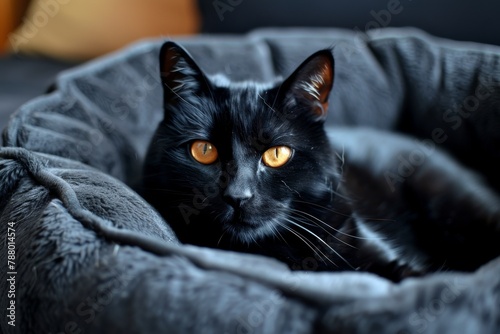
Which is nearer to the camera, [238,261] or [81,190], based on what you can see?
[238,261]

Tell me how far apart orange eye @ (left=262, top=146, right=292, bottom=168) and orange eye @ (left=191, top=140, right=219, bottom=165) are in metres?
0.08

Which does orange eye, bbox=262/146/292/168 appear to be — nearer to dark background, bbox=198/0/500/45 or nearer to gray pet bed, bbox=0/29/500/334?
gray pet bed, bbox=0/29/500/334

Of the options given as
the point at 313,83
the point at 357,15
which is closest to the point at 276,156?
the point at 313,83

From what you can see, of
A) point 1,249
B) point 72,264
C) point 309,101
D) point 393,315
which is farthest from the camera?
point 309,101

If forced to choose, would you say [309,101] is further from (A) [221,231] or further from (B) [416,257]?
(B) [416,257]

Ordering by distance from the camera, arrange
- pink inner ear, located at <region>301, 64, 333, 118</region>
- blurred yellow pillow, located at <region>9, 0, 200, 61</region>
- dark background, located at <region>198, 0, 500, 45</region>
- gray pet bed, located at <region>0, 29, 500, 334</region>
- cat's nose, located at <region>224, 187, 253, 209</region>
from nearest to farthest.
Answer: gray pet bed, located at <region>0, 29, 500, 334</region> → cat's nose, located at <region>224, 187, 253, 209</region> → pink inner ear, located at <region>301, 64, 333, 118</region> → dark background, located at <region>198, 0, 500, 45</region> → blurred yellow pillow, located at <region>9, 0, 200, 61</region>

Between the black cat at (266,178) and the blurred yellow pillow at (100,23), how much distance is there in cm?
111

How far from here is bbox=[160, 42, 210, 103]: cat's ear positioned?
3.01ft

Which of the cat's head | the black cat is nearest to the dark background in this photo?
the black cat

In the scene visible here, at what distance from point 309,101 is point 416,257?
404 mm

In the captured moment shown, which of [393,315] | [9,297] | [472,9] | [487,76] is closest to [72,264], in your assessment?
[9,297]

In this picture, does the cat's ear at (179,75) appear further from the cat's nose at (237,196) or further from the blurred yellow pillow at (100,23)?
the blurred yellow pillow at (100,23)

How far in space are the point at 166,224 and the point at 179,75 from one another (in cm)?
26

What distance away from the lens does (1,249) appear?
0.82 metres
